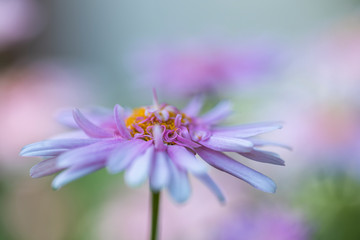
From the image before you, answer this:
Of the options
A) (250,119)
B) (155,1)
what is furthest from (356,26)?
(155,1)

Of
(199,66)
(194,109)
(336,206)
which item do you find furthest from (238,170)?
(199,66)

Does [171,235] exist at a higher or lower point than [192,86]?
lower

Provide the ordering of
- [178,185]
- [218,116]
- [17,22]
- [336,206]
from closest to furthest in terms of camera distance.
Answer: [178,185], [218,116], [336,206], [17,22]

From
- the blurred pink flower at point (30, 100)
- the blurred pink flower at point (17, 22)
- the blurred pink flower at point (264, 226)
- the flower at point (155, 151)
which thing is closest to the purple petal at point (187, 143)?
the flower at point (155, 151)

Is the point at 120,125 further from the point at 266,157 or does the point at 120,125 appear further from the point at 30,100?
the point at 30,100

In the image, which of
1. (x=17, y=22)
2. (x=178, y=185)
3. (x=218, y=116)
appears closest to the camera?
(x=178, y=185)

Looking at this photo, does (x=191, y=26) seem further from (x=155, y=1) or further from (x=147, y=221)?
(x=147, y=221)
